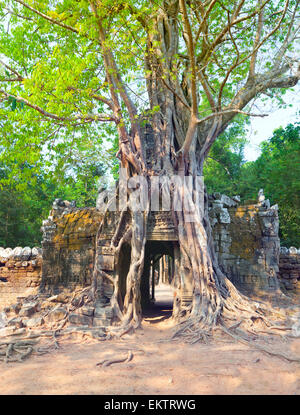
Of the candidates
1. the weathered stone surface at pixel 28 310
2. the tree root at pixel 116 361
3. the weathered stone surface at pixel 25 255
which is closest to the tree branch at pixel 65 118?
the weathered stone surface at pixel 28 310

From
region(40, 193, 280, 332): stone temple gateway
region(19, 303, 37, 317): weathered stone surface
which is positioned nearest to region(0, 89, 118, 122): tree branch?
region(40, 193, 280, 332): stone temple gateway

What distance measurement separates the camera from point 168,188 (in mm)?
6699

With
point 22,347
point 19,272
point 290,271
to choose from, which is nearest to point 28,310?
point 22,347

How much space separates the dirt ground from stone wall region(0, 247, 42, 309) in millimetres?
4406

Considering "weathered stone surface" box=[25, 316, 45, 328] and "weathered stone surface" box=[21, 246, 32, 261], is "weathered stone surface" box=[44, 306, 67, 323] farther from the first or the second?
"weathered stone surface" box=[21, 246, 32, 261]

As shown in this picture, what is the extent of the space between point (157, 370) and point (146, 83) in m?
6.68

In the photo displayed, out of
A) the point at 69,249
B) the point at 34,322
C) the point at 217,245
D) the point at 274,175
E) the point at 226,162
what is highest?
the point at 226,162

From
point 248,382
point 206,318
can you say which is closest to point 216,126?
point 206,318

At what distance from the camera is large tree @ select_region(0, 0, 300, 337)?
5570 millimetres

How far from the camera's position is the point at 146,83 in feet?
25.6

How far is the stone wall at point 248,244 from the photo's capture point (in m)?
7.66

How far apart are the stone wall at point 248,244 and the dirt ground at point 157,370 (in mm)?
2770

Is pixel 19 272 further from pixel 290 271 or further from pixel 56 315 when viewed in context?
pixel 290 271
